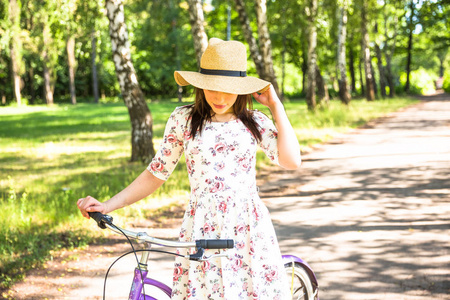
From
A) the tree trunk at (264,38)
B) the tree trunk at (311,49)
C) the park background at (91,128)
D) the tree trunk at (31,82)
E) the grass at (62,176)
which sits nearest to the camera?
the grass at (62,176)

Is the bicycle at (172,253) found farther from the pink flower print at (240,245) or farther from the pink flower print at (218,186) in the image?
the pink flower print at (218,186)

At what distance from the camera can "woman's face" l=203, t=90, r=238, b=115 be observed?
2525mm

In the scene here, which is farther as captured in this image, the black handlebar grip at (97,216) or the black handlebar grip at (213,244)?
the black handlebar grip at (97,216)

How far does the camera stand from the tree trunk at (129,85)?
10.2 m

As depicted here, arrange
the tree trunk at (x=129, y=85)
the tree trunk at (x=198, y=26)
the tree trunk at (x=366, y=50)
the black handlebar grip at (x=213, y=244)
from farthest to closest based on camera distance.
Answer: the tree trunk at (x=366, y=50) → the tree trunk at (x=198, y=26) → the tree trunk at (x=129, y=85) → the black handlebar grip at (x=213, y=244)

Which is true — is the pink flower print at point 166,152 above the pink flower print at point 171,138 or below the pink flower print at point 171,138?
below

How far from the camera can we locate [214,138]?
2576 millimetres

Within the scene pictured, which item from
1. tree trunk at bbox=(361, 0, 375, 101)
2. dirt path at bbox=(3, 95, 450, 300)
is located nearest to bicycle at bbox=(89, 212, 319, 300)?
dirt path at bbox=(3, 95, 450, 300)

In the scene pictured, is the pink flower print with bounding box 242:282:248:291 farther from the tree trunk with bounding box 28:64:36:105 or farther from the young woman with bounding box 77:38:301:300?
the tree trunk with bounding box 28:64:36:105

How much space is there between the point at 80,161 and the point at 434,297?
381 inches

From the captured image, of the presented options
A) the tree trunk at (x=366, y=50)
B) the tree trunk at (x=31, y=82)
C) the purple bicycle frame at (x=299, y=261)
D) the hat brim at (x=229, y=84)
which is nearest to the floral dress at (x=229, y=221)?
the hat brim at (x=229, y=84)

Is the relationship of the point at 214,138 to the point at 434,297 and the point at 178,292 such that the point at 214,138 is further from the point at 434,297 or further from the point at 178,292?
the point at 434,297

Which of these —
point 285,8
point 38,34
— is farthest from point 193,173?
point 38,34

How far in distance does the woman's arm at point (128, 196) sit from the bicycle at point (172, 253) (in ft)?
0.23
